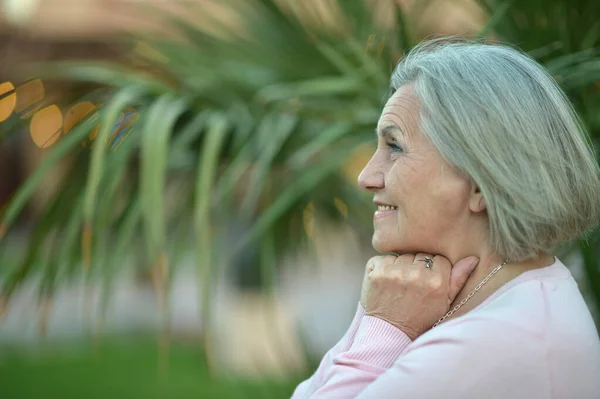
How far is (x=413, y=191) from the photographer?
1.67m

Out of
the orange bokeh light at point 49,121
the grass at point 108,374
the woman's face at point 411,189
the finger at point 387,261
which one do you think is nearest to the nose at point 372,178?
the woman's face at point 411,189

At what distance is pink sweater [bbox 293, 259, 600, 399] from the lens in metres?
1.45

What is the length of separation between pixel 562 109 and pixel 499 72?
125 millimetres

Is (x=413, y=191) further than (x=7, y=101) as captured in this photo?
No

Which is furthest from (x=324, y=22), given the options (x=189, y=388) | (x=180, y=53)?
(x=189, y=388)

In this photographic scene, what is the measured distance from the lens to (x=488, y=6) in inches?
91.1

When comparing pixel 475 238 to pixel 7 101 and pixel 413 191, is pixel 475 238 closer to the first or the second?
pixel 413 191

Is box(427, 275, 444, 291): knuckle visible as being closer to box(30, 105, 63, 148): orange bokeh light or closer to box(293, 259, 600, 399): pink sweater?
box(293, 259, 600, 399): pink sweater

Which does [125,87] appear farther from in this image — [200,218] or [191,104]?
[200,218]

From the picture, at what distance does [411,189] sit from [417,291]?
18cm

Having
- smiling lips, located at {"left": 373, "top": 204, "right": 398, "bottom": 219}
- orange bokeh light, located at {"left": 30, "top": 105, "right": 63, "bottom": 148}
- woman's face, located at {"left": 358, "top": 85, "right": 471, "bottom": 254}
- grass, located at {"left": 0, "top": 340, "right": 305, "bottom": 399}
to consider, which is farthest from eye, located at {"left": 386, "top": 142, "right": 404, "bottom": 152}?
grass, located at {"left": 0, "top": 340, "right": 305, "bottom": 399}

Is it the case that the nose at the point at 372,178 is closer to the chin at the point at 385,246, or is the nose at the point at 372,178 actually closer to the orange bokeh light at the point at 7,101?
the chin at the point at 385,246

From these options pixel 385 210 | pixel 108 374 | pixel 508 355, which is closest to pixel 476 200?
pixel 385 210

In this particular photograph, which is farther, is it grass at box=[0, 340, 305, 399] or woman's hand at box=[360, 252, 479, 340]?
grass at box=[0, 340, 305, 399]
